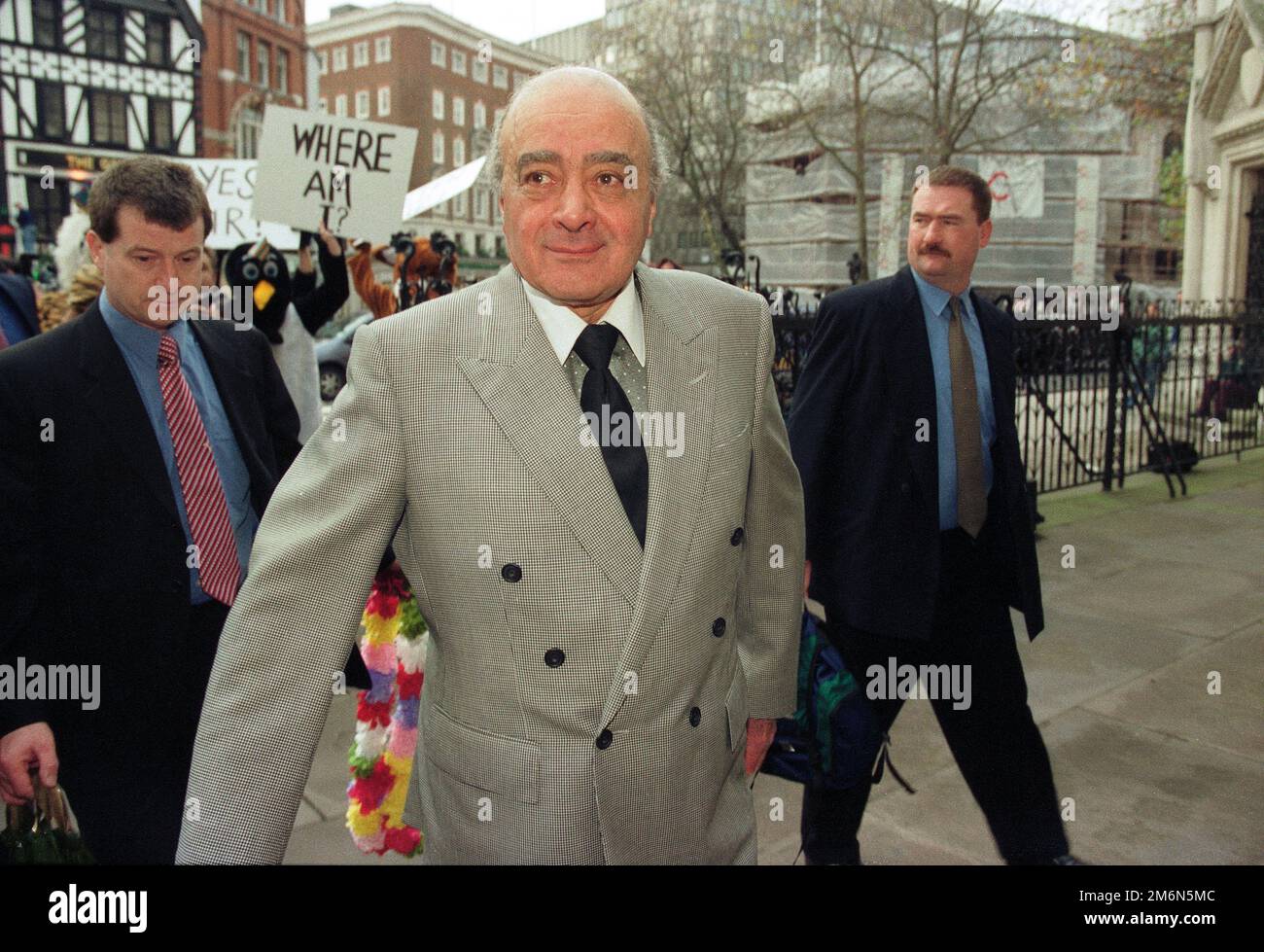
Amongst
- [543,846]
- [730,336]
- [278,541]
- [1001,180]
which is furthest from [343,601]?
[1001,180]

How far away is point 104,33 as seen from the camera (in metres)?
38.0

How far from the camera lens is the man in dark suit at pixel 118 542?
2.36 m

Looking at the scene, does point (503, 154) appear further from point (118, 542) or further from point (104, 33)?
point (104, 33)

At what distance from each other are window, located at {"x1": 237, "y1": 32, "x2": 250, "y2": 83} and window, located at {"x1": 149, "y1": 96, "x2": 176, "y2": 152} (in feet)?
15.0

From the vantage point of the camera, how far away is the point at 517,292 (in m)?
1.90

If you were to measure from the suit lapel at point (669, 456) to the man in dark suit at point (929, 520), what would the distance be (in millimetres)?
1309

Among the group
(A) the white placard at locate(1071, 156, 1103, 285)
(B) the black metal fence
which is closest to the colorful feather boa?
(B) the black metal fence

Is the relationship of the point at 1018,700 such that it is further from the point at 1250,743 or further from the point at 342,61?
the point at 342,61

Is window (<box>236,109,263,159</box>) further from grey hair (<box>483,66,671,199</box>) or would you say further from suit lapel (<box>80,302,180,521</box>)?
grey hair (<box>483,66,671,199</box>)

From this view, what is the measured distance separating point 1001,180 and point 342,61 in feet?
162

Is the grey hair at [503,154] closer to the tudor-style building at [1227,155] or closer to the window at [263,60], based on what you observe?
the tudor-style building at [1227,155]

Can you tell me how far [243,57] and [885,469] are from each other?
1870 inches

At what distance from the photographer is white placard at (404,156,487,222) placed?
230 inches

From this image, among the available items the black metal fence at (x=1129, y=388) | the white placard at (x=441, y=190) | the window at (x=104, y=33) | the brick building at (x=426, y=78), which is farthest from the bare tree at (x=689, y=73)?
the brick building at (x=426, y=78)
